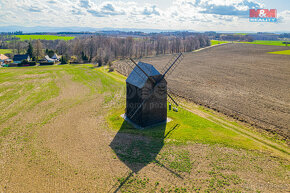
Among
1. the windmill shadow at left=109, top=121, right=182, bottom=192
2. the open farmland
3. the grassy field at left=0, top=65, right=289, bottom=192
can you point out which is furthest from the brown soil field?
the windmill shadow at left=109, top=121, right=182, bottom=192

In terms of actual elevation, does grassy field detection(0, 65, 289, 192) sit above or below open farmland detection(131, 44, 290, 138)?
below

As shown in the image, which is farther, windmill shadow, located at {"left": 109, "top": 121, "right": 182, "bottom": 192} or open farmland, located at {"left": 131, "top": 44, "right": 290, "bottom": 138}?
open farmland, located at {"left": 131, "top": 44, "right": 290, "bottom": 138}

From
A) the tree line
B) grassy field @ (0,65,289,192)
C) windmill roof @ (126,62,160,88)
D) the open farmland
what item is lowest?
grassy field @ (0,65,289,192)

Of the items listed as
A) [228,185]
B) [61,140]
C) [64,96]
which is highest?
[64,96]

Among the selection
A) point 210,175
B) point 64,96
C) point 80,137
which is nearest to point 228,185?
point 210,175

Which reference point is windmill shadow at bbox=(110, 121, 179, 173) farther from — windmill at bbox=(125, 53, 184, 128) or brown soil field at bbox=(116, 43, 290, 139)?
brown soil field at bbox=(116, 43, 290, 139)

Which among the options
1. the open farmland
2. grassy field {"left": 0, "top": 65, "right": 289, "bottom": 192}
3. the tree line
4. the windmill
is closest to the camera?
grassy field {"left": 0, "top": 65, "right": 289, "bottom": 192}

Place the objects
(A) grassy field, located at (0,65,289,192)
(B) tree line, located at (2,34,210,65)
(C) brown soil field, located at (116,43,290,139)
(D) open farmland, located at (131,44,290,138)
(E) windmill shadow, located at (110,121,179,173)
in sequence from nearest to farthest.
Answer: (A) grassy field, located at (0,65,289,192) < (E) windmill shadow, located at (110,121,179,173) < (C) brown soil field, located at (116,43,290,139) < (D) open farmland, located at (131,44,290,138) < (B) tree line, located at (2,34,210,65)

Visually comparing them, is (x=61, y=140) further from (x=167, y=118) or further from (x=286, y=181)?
(x=286, y=181)
